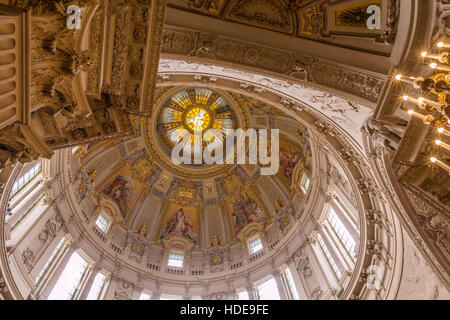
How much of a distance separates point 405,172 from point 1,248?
13.3 metres

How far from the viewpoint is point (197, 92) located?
2506cm

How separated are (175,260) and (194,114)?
13120 mm

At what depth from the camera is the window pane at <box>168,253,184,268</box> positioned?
73.4ft

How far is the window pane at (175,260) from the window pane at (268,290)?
6.84 m

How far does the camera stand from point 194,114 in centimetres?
2650

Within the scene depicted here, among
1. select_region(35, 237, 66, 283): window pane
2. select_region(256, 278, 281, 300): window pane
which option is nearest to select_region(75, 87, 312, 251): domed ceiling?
select_region(256, 278, 281, 300): window pane

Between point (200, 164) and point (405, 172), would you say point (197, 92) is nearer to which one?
point (200, 164)

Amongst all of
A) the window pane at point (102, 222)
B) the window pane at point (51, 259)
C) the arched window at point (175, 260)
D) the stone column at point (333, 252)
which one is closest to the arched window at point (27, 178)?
the window pane at point (51, 259)

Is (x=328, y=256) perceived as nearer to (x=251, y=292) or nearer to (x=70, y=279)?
(x=251, y=292)

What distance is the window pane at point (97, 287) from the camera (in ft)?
53.5

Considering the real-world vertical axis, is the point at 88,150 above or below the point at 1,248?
above
